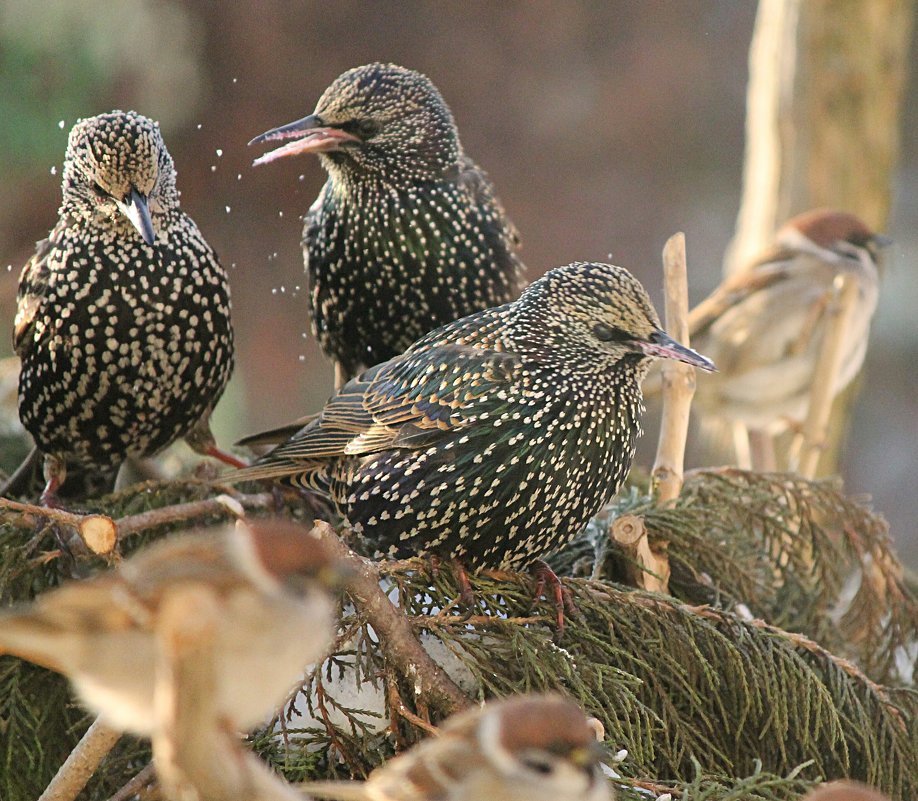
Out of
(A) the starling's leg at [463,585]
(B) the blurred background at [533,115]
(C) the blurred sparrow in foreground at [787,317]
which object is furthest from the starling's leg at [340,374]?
(B) the blurred background at [533,115]

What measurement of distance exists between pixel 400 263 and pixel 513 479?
731mm

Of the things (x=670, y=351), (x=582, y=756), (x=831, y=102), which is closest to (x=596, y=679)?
(x=670, y=351)

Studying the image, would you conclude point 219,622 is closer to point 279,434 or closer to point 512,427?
point 512,427

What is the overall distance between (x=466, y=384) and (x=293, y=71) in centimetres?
480

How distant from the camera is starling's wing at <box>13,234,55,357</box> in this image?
2.16m

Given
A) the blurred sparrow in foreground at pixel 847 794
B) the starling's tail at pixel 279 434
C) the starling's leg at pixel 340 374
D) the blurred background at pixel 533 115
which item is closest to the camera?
the blurred sparrow in foreground at pixel 847 794

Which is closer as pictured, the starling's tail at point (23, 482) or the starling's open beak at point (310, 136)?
the starling's open beak at point (310, 136)

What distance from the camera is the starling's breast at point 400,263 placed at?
2.44 m

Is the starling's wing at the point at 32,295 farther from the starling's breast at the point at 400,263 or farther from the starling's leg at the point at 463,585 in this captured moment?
the starling's leg at the point at 463,585

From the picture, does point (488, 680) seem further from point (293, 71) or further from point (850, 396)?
point (293, 71)

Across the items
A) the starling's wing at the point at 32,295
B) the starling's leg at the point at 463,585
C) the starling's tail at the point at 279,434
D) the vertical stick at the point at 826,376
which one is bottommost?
the vertical stick at the point at 826,376

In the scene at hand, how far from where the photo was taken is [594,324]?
195 centimetres

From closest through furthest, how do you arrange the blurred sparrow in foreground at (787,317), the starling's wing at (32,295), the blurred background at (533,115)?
the starling's wing at (32,295), the blurred sparrow in foreground at (787,317), the blurred background at (533,115)

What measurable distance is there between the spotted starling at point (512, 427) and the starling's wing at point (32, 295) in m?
0.58
